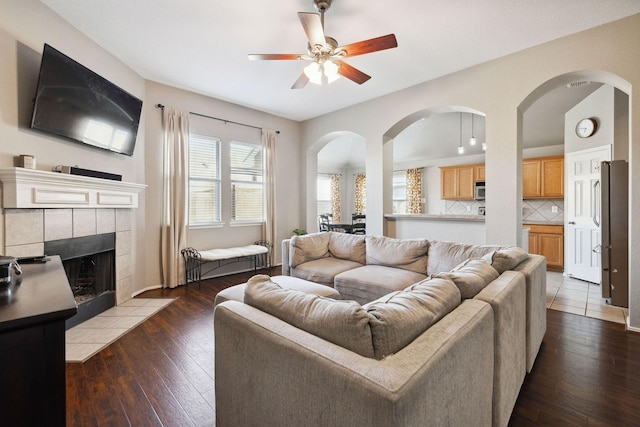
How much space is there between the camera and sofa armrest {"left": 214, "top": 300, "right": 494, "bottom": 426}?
79 cm

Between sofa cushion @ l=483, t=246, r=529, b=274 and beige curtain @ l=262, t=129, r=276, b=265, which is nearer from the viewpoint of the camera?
sofa cushion @ l=483, t=246, r=529, b=274

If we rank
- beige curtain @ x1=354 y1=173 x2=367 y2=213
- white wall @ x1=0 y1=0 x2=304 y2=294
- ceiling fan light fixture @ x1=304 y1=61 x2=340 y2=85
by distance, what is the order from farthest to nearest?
beige curtain @ x1=354 y1=173 x2=367 y2=213 < ceiling fan light fixture @ x1=304 y1=61 x2=340 y2=85 < white wall @ x1=0 y1=0 x2=304 y2=294

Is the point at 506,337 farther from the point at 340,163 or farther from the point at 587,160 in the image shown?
the point at 340,163

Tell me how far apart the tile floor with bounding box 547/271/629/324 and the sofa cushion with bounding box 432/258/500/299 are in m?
2.40

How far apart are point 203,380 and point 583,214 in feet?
18.9

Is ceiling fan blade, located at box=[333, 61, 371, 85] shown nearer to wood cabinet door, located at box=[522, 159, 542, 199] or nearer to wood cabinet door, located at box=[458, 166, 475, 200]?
wood cabinet door, located at box=[522, 159, 542, 199]

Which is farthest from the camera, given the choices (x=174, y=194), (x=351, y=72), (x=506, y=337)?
(x=174, y=194)

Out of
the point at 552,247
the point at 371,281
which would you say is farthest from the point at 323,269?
the point at 552,247

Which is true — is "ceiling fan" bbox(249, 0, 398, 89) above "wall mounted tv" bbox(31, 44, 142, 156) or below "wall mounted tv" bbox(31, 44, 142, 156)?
above

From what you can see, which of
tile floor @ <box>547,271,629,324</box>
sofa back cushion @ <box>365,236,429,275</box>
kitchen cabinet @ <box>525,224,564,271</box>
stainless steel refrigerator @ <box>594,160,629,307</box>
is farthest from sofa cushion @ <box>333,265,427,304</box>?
kitchen cabinet @ <box>525,224,564,271</box>

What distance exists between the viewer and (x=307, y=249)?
149 inches

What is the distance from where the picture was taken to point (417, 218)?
4348 millimetres

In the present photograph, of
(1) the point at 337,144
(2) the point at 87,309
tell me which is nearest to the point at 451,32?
(2) the point at 87,309

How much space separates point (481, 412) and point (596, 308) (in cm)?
336
